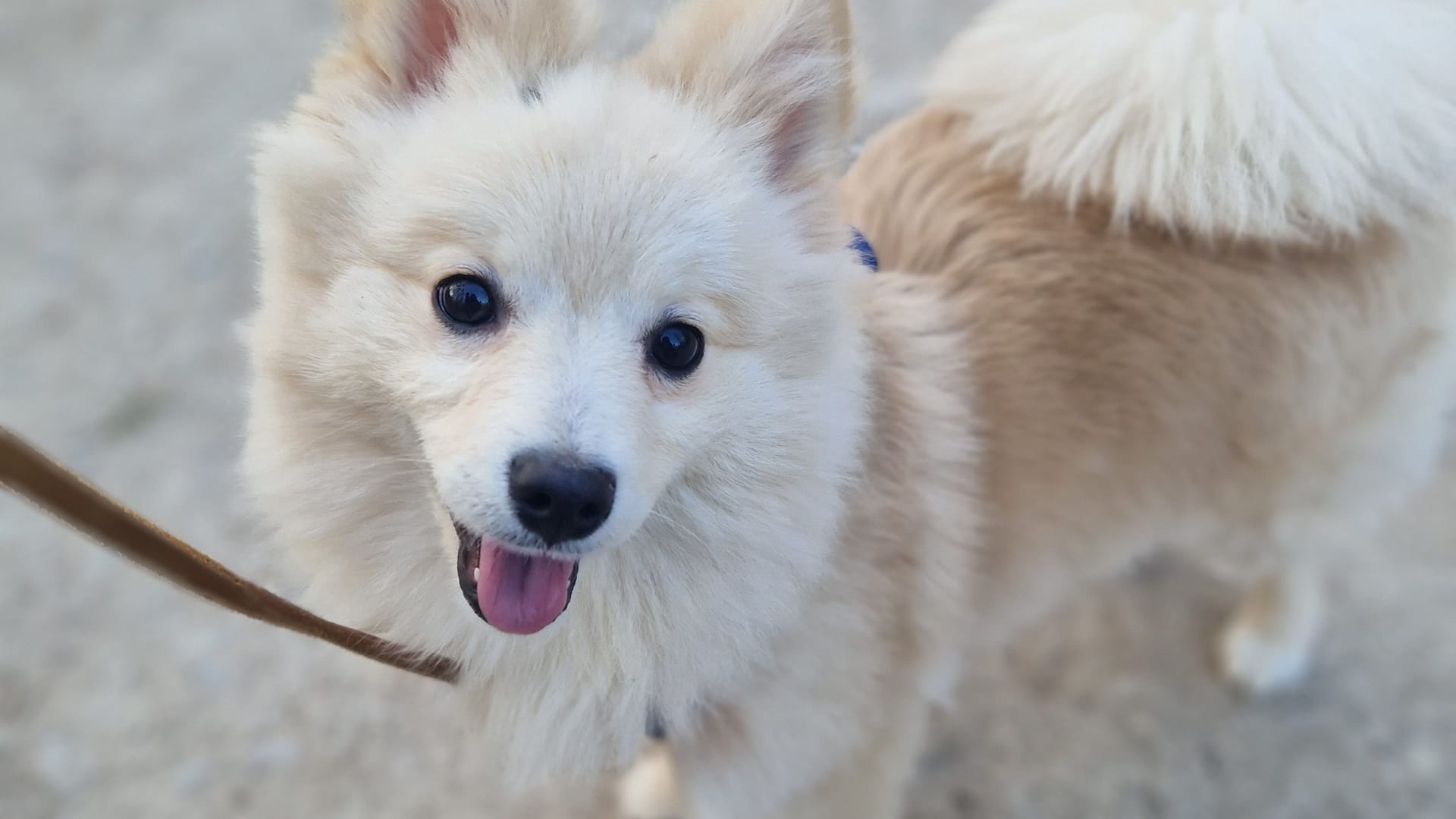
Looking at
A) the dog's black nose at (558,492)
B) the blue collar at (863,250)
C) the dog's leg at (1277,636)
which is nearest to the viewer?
the dog's black nose at (558,492)

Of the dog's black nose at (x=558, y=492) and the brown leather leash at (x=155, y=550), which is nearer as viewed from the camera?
Result: the brown leather leash at (x=155, y=550)

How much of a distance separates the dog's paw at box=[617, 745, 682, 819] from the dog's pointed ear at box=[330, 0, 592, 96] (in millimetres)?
1498

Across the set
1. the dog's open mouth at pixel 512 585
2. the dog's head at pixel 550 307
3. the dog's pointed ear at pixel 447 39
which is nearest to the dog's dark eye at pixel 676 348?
the dog's head at pixel 550 307

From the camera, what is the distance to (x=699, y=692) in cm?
154

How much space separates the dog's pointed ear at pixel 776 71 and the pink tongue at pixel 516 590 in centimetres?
68

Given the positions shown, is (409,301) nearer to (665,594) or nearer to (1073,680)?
(665,594)

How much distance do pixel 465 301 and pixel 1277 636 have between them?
233 cm

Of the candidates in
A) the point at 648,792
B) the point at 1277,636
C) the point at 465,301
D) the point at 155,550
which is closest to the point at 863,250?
the point at 465,301

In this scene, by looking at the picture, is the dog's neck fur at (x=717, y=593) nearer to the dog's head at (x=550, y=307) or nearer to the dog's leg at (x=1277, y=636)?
the dog's head at (x=550, y=307)

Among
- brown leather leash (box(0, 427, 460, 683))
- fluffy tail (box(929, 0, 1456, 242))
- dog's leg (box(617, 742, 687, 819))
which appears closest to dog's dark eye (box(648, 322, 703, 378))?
brown leather leash (box(0, 427, 460, 683))

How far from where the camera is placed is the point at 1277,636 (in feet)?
8.27

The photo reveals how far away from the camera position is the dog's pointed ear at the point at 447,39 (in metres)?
1.36

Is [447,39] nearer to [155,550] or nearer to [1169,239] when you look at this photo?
[155,550]

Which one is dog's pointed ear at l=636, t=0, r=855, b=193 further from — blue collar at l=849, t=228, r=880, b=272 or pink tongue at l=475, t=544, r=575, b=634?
pink tongue at l=475, t=544, r=575, b=634
